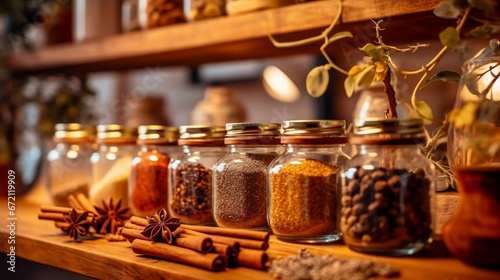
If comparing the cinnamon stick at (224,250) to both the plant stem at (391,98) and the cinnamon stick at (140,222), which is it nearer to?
the cinnamon stick at (140,222)

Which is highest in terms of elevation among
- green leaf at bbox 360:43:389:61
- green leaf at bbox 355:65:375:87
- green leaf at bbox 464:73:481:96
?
green leaf at bbox 360:43:389:61

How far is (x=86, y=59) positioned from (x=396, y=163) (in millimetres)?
1065

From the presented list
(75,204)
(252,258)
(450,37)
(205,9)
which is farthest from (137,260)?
(205,9)

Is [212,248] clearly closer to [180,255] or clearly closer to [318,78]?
[180,255]

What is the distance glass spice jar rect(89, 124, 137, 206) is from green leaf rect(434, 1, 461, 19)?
2.31ft

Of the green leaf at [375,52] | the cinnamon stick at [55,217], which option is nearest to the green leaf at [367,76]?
the green leaf at [375,52]

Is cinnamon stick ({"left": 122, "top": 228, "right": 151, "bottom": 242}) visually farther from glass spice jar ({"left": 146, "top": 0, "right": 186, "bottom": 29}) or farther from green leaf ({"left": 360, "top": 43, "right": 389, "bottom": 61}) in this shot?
glass spice jar ({"left": 146, "top": 0, "right": 186, "bottom": 29})

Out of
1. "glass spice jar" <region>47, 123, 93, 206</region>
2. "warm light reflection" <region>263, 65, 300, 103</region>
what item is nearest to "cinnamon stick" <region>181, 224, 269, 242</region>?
"glass spice jar" <region>47, 123, 93, 206</region>

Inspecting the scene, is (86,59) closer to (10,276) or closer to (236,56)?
(236,56)

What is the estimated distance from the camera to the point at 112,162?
1.34m

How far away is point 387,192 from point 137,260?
369mm

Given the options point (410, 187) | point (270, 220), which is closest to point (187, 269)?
point (270, 220)

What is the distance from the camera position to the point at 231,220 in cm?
101

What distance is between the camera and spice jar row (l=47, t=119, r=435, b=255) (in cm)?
82
